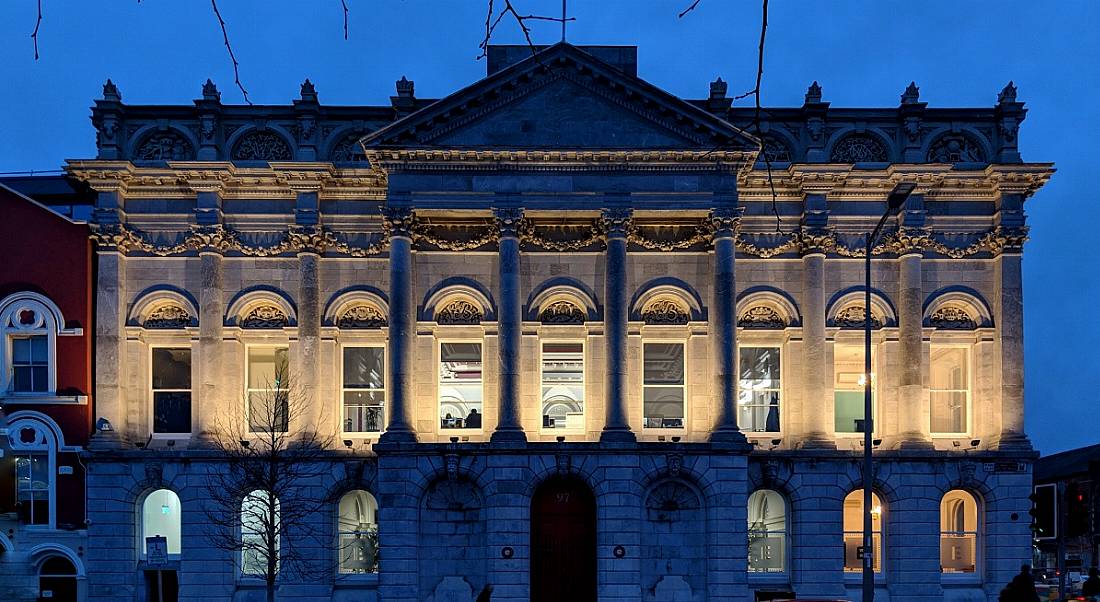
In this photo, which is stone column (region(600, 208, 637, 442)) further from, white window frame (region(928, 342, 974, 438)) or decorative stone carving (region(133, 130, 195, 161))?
decorative stone carving (region(133, 130, 195, 161))

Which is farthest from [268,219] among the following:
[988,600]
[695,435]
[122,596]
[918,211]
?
[988,600]

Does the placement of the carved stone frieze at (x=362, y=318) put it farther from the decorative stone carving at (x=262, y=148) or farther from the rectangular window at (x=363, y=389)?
the decorative stone carving at (x=262, y=148)

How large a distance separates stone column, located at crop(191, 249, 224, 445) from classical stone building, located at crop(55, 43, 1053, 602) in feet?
0.32

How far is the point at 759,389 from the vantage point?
31.5m

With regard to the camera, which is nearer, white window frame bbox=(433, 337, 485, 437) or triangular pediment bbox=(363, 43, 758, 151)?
triangular pediment bbox=(363, 43, 758, 151)

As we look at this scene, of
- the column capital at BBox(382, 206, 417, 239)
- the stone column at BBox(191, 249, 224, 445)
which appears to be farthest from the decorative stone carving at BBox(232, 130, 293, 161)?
the column capital at BBox(382, 206, 417, 239)

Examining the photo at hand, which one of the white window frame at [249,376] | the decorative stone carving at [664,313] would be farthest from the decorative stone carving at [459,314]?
the decorative stone carving at [664,313]

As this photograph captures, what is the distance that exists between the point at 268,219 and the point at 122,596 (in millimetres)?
11598

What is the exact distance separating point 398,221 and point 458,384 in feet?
17.2

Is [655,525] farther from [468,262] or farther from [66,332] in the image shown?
[66,332]

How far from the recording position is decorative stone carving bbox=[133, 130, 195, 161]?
31516 millimetres

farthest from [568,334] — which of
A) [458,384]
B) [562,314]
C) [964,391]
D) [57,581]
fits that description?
[57,581]

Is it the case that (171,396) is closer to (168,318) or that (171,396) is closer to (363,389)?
(168,318)

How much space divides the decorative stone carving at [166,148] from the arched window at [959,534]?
81.9 feet
